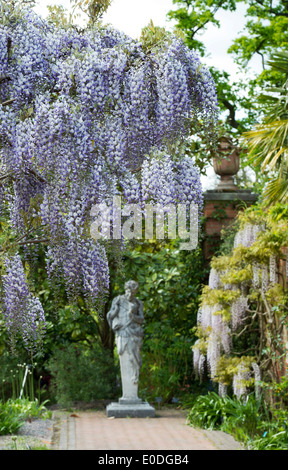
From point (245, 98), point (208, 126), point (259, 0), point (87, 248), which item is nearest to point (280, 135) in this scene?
point (208, 126)

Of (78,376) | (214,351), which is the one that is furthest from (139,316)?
(214,351)

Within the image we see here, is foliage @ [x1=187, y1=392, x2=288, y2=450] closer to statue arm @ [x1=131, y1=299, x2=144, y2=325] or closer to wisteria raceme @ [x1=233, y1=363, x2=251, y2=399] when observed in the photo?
wisteria raceme @ [x1=233, y1=363, x2=251, y2=399]

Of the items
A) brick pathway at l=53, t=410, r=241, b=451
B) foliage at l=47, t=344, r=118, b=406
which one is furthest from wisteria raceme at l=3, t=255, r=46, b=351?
foliage at l=47, t=344, r=118, b=406

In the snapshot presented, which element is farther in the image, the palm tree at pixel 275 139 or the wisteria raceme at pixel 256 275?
the wisteria raceme at pixel 256 275

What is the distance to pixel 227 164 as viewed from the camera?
364 inches

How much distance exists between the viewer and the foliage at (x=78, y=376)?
809cm

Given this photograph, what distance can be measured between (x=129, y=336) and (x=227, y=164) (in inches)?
114

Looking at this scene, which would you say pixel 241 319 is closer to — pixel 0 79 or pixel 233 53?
pixel 0 79

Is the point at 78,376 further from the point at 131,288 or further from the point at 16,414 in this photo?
the point at 16,414

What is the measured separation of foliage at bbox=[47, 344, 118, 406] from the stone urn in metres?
2.96

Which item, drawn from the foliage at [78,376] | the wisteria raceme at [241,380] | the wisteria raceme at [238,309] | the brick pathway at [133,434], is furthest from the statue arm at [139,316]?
the wisteria raceme at [241,380]

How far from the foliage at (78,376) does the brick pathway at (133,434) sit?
0.35m

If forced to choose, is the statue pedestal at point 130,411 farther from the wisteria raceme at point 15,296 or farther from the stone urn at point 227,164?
the wisteria raceme at point 15,296

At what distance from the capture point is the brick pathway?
5938 millimetres
